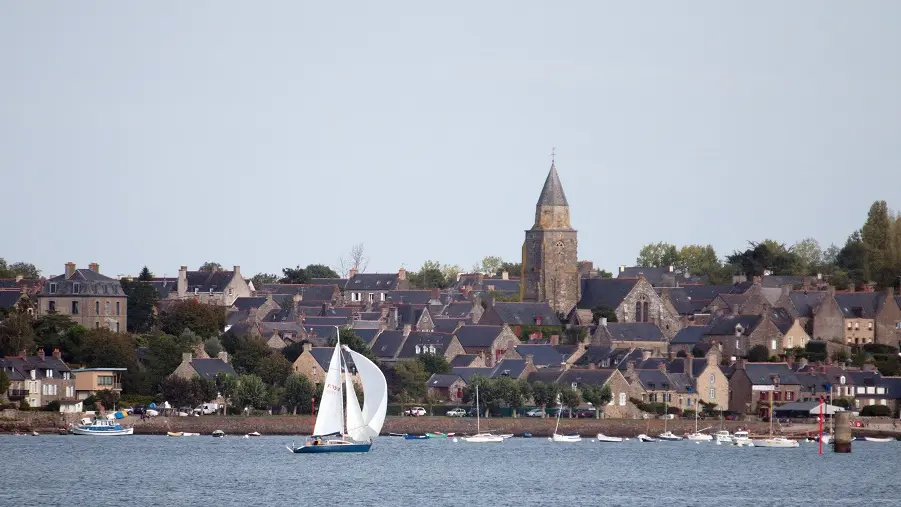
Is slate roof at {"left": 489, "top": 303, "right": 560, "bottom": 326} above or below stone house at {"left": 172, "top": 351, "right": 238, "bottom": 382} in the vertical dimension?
above

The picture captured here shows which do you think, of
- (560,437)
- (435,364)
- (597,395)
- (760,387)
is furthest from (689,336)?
(560,437)

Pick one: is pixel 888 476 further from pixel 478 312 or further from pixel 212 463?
pixel 478 312

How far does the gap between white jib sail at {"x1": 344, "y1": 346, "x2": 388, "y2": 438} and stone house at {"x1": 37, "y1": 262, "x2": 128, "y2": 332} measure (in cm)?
4215

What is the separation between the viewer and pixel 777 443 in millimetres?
100188

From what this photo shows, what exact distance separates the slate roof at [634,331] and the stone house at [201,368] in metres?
28.1

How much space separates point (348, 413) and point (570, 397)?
21.0 meters

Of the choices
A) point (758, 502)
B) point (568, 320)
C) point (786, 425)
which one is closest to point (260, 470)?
point (758, 502)

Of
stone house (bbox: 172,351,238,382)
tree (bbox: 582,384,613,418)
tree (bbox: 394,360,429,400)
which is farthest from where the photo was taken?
tree (bbox: 394,360,429,400)

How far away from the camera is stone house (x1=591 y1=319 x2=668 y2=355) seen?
396 feet

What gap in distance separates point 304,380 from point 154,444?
439 inches

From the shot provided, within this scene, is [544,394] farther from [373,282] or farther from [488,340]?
[373,282]

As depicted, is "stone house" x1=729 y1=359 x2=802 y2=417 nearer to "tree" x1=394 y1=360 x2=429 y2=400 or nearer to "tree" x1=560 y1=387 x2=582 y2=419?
"tree" x1=560 y1=387 x2=582 y2=419

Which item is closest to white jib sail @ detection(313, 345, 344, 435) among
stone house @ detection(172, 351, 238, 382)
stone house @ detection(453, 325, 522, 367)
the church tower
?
stone house @ detection(172, 351, 238, 382)

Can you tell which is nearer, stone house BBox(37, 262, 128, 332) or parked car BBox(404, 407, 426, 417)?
parked car BBox(404, 407, 426, 417)
